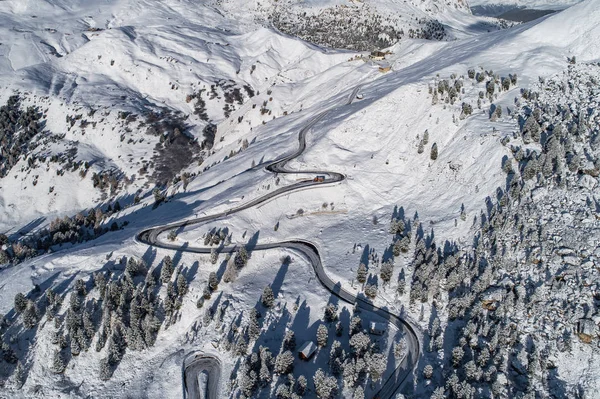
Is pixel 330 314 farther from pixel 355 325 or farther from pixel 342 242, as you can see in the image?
pixel 342 242

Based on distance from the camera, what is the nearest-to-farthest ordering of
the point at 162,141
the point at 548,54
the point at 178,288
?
the point at 178,288 → the point at 548,54 → the point at 162,141

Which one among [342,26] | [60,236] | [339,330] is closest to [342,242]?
[339,330]

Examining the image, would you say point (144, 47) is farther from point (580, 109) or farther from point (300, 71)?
point (580, 109)

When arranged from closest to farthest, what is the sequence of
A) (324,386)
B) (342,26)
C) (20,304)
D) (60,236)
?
(324,386)
(20,304)
(60,236)
(342,26)

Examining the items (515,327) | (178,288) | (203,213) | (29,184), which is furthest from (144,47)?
(515,327)

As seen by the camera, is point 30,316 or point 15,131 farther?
point 15,131

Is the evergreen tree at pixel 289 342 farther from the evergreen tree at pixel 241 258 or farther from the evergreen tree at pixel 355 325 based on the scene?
the evergreen tree at pixel 241 258
